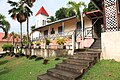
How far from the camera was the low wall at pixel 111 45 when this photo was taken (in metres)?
8.98

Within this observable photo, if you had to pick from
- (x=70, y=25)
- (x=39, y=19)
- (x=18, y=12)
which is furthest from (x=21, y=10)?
(x=39, y=19)

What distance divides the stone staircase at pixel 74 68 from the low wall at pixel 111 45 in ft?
1.77

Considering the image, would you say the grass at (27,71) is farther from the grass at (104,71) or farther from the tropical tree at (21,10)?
the tropical tree at (21,10)

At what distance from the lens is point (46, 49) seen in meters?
16.5

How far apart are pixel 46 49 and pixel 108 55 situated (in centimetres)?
831

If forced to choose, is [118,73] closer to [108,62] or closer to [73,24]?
[108,62]

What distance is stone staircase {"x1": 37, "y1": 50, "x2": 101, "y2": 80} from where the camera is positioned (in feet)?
26.9

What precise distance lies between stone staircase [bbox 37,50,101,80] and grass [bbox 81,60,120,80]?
312 millimetres

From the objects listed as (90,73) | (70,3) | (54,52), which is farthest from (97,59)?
(70,3)

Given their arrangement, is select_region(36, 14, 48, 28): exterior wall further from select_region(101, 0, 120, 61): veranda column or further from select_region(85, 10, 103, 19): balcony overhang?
select_region(101, 0, 120, 61): veranda column

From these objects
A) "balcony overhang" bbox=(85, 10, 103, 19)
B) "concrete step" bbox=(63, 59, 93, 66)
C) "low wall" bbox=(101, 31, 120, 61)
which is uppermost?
"balcony overhang" bbox=(85, 10, 103, 19)

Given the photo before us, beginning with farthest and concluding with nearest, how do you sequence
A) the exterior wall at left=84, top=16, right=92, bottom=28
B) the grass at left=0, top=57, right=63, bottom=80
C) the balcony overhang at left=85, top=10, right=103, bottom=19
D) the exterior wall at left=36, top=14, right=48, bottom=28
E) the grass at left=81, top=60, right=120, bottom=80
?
the exterior wall at left=36, top=14, right=48, bottom=28
the exterior wall at left=84, top=16, right=92, bottom=28
the balcony overhang at left=85, top=10, right=103, bottom=19
the grass at left=0, top=57, right=63, bottom=80
the grass at left=81, top=60, right=120, bottom=80

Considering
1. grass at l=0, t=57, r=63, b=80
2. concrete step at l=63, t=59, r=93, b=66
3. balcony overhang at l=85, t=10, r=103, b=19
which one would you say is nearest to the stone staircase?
concrete step at l=63, t=59, r=93, b=66

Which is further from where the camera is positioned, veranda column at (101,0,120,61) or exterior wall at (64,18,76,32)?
exterior wall at (64,18,76,32)
